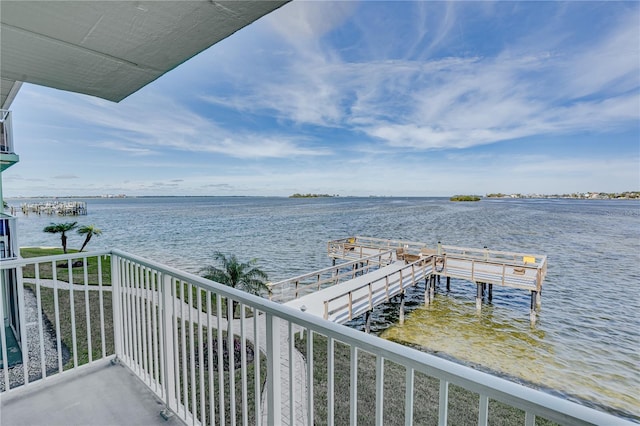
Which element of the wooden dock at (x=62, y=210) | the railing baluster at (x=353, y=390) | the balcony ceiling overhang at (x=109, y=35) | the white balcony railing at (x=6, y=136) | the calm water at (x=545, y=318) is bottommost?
the calm water at (x=545, y=318)

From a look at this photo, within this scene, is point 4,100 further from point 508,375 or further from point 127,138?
point 127,138

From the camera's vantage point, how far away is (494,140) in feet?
156

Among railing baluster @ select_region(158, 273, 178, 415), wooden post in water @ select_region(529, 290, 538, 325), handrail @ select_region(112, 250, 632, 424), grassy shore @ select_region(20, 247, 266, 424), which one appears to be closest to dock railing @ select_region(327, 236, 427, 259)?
wooden post in water @ select_region(529, 290, 538, 325)

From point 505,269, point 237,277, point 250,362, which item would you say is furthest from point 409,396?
point 505,269

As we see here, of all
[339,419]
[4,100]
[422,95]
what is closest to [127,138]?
[422,95]

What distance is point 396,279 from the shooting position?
10844 millimetres

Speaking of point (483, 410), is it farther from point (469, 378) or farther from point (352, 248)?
point (352, 248)

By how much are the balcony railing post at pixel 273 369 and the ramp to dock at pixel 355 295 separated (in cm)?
499

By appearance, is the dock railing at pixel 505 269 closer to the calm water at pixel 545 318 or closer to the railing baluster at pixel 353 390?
the calm water at pixel 545 318


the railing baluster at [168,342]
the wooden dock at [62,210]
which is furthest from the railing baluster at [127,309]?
the wooden dock at [62,210]

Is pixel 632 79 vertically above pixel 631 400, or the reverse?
pixel 632 79

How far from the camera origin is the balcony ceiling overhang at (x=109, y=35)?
4.00 feet

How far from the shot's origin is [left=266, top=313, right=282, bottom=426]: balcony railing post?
4.18 ft

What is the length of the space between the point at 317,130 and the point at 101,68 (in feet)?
140
